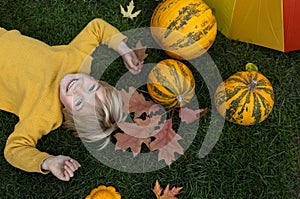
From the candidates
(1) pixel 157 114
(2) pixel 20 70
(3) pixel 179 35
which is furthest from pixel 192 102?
(2) pixel 20 70

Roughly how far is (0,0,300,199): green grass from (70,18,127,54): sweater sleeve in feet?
0.80

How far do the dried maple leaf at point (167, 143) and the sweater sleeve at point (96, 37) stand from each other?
75cm

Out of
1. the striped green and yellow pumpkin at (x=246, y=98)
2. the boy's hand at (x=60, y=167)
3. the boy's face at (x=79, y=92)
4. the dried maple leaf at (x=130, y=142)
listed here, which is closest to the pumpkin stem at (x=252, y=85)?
the striped green and yellow pumpkin at (x=246, y=98)

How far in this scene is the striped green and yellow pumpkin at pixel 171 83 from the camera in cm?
292

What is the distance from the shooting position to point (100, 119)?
9.42 feet

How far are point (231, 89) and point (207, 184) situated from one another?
2.52 ft

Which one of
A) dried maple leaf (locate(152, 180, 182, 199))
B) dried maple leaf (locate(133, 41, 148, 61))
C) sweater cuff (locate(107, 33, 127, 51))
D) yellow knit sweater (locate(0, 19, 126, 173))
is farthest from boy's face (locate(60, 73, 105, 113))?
dried maple leaf (locate(152, 180, 182, 199))

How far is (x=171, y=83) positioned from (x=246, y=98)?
0.52 meters

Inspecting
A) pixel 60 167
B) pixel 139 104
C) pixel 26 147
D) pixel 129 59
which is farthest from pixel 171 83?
pixel 26 147

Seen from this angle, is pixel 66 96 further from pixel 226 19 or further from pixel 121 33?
pixel 226 19

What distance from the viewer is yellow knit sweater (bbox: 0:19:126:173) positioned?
2900 mm

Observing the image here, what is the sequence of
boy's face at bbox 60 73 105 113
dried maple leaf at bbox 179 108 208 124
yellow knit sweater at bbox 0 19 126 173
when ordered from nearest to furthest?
boy's face at bbox 60 73 105 113, yellow knit sweater at bbox 0 19 126 173, dried maple leaf at bbox 179 108 208 124

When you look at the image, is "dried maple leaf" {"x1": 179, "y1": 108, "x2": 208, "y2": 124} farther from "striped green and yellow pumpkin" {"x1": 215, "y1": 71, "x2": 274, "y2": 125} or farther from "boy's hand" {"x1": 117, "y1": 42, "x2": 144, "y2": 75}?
"boy's hand" {"x1": 117, "y1": 42, "x2": 144, "y2": 75}

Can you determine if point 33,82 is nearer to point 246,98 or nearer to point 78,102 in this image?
point 78,102
